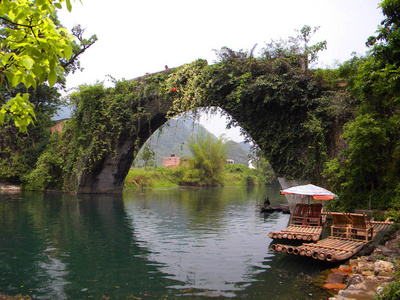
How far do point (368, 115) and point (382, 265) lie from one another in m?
5.35

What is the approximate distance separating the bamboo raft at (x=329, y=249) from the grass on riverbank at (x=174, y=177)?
2437cm

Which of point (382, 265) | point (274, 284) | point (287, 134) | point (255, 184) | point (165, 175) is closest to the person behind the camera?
point (382, 265)

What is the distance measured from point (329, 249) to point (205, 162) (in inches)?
1264

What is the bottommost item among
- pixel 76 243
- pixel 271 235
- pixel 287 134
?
pixel 76 243

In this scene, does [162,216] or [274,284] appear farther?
[162,216]

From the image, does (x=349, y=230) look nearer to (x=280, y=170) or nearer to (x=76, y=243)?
(x=280, y=170)

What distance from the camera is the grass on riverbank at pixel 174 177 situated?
32312 mm

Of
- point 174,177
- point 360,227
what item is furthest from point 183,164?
point 360,227

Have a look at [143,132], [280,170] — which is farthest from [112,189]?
[280,170]

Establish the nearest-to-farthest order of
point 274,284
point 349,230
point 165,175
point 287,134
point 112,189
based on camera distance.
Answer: point 274,284
point 349,230
point 287,134
point 112,189
point 165,175

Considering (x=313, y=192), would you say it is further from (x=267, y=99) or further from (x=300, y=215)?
(x=267, y=99)

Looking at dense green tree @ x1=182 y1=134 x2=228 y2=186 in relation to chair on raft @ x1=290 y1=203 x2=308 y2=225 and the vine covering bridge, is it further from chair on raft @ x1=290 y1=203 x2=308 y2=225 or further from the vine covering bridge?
chair on raft @ x1=290 y1=203 x2=308 y2=225

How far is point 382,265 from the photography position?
16.0 feet

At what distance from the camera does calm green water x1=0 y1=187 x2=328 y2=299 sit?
16.8ft
